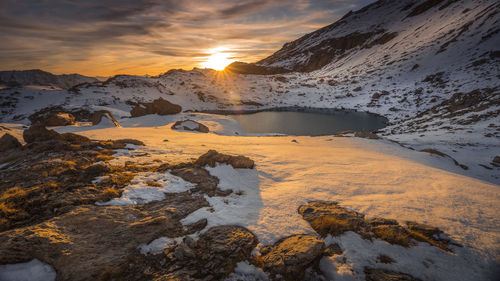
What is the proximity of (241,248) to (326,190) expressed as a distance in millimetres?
4641

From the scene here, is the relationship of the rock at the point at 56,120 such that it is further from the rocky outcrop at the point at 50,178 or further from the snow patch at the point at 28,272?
the snow patch at the point at 28,272

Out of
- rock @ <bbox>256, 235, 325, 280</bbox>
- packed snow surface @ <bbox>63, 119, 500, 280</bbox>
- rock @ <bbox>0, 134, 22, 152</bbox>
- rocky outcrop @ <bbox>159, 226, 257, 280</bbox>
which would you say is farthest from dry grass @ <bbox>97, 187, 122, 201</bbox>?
rock @ <bbox>0, 134, 22, 152</bbox>

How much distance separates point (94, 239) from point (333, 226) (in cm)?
605

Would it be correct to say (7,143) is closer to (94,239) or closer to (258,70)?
(94,239)

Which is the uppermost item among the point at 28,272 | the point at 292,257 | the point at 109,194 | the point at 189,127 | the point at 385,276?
the point at 189,127

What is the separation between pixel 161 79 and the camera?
304 ft

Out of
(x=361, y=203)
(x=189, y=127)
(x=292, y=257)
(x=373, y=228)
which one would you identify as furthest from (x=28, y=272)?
(x=189, y=127)

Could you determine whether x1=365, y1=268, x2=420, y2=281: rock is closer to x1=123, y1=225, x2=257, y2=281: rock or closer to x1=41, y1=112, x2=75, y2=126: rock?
x1=123, y1=225, x2=257, y2=281: rock

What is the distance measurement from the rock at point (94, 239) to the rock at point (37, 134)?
9.31m

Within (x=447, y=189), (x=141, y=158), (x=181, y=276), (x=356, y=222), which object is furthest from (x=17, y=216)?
(x=447, y=189)

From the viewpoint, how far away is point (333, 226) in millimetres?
5191

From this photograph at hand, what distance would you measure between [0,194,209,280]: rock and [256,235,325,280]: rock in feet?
1.85

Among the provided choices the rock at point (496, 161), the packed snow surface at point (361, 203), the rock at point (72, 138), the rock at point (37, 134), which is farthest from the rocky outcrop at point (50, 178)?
the rock at point (496, 161)

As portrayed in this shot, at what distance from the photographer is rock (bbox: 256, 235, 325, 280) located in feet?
13.1
